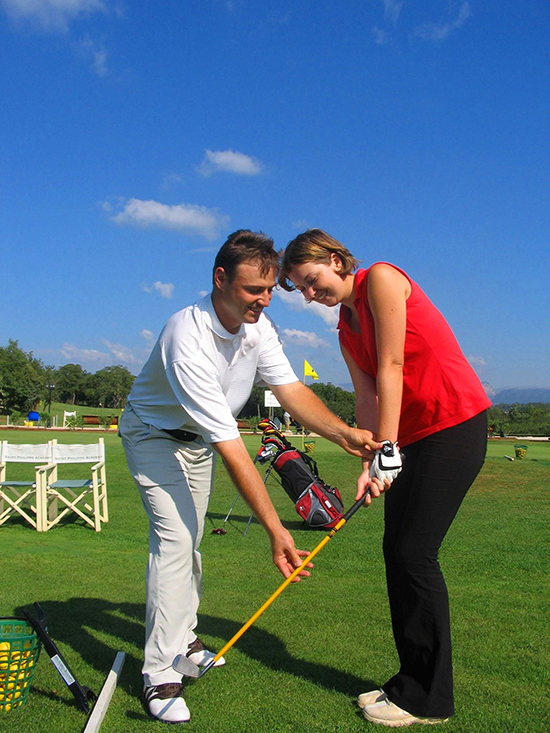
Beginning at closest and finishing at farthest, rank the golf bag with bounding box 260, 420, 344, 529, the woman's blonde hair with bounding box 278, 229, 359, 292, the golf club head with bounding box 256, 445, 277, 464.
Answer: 1. the woman's blonde hair with bounding box 278, 229, 359, 292
2. the golf bag with bounding box 260, 420, 344, 529
3. the golf club head with bounding box 256, 445, 277, 464

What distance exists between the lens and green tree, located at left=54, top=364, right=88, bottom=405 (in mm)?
91938

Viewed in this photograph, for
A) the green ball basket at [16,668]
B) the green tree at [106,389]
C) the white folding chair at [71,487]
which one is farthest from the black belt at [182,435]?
the green tree at [106,389]

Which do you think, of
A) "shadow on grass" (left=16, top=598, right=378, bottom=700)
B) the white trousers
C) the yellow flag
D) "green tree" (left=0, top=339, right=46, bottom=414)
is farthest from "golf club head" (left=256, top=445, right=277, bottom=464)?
"green tree" (left=0, top=339, right=46, bottom=414)

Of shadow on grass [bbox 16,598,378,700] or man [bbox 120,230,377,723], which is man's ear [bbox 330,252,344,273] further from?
shadow on grass [bbox 16,598,378,700]

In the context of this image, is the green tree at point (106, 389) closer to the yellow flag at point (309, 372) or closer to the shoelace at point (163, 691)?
the yellow flag at point (309, 372)

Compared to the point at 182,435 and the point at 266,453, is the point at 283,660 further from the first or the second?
the point at 266,453

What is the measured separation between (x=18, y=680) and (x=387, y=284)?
8.41 ft

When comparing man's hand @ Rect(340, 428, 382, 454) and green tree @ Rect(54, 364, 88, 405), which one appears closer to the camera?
man's hand @ Rect(340, 428, 382, 454)

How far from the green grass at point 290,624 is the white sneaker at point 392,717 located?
0.22 ft

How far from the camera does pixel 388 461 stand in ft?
9.50

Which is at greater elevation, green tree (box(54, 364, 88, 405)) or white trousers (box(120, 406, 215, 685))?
green tree (box(54, 364, 88, 405))

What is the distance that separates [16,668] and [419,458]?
217 cm

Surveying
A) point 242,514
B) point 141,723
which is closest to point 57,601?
point 141,723

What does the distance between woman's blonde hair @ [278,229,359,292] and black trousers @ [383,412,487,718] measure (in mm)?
984
